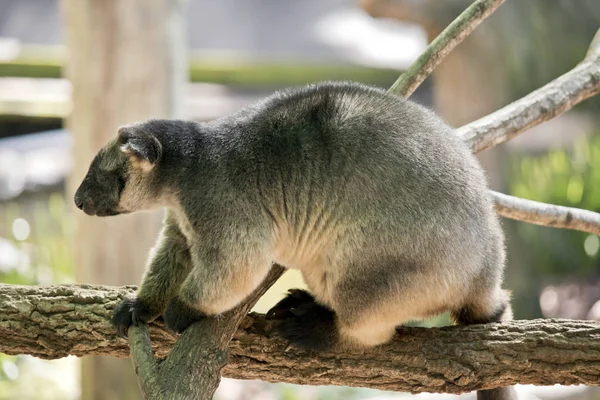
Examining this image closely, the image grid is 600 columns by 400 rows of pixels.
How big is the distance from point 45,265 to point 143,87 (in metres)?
3.03

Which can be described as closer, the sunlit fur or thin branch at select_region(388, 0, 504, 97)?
the sunlit fur

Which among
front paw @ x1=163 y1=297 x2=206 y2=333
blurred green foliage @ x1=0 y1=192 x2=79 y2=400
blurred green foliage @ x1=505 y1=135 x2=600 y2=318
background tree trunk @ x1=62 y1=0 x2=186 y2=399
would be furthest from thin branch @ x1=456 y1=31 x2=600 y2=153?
blurred green foliage @ x1=505 y1=135 x2=600 y2=318

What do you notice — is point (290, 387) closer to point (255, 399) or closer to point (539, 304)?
point (255, 399)

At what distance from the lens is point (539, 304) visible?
29.5 feet

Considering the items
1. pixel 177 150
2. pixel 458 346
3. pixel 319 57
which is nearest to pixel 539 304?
pixel 458 346

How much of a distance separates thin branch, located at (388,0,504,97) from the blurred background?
2709 mm

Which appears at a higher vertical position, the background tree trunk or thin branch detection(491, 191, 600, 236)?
the background tree trunk

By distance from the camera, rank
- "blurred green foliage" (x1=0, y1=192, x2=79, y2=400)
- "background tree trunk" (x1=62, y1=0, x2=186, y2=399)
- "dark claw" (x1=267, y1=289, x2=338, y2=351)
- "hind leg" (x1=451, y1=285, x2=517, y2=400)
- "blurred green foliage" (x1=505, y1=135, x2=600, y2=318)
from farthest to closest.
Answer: "blurred green foliage" (x1=505, y1=135, x2=600, y2=318) → "blurred green foliage" (x1=0, y1=192, x2=79, y2=400) → "background tree trunk" (x1=62, y1=0, x2=186, y2=399) → "hind leg" (x1=451, y1=285, x2=517, y2=400) → "dark claw" (x1=267, y1=289, x2=338, y2=351)

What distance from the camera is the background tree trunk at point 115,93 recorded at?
6.51 m

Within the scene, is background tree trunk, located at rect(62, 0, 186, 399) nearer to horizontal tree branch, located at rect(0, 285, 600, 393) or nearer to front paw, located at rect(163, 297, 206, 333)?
horizontal tree branch, located at rect(0, 285, 600, 393)

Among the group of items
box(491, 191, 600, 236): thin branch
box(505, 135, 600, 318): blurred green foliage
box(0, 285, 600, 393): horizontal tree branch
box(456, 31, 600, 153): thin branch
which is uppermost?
box(505, 135, 600, 318): blurred green foliage

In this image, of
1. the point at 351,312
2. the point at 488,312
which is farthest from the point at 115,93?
the point at 488,312

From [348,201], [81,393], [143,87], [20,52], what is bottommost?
[81,393]

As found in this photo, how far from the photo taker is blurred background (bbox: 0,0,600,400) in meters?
6.59
